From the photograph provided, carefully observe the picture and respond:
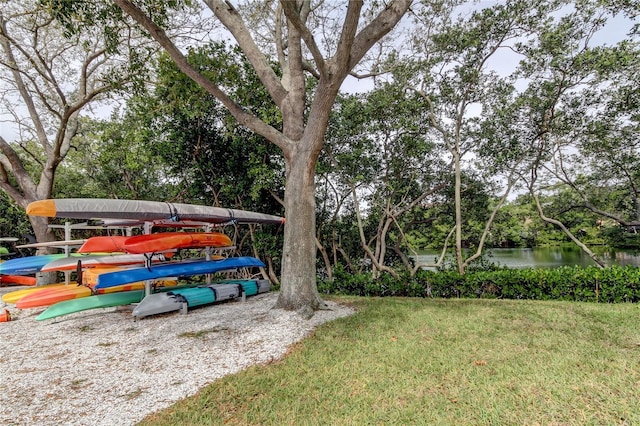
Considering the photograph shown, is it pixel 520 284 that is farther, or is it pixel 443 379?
pixel 520 284

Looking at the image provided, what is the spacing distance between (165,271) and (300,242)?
2.72 meters

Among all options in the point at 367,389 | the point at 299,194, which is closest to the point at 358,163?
the point at 299,194

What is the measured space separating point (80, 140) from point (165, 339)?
1175cm

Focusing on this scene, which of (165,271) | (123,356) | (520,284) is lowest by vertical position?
(123,356)

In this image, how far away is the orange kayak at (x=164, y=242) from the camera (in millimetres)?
5496

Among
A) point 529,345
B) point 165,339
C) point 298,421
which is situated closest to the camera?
point 298,421

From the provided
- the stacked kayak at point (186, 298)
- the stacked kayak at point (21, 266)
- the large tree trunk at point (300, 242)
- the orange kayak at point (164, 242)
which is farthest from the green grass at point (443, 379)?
the stacked kayak at point (21, 266)

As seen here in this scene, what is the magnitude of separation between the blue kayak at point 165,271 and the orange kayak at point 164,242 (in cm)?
40

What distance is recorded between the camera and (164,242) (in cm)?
576

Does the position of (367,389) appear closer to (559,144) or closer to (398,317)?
(398,317)

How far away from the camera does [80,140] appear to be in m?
12.1

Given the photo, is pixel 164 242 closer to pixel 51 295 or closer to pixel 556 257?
pixel 51 295

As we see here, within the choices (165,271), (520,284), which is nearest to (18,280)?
(165,271)

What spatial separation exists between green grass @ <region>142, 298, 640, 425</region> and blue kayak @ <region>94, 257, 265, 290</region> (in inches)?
122
